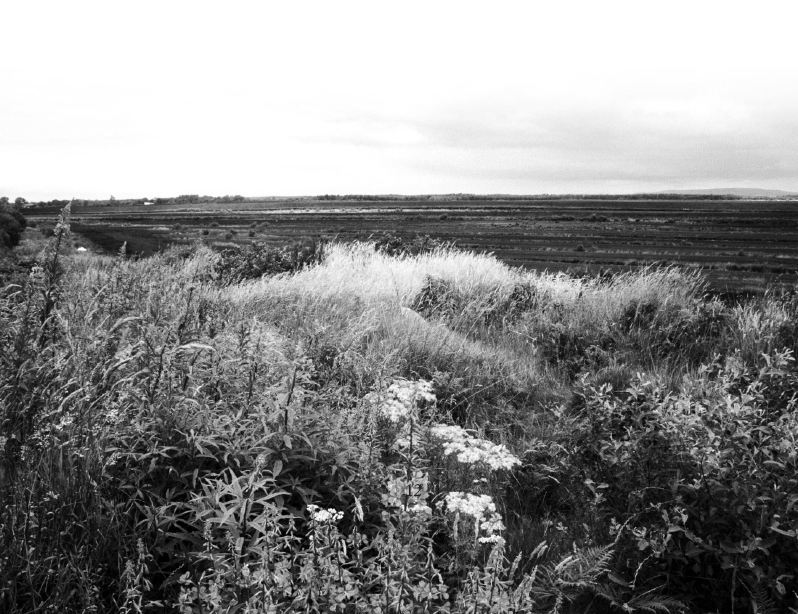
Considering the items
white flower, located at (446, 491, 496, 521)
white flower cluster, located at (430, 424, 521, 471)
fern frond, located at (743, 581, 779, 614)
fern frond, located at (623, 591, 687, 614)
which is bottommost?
fern frond, located at (623, 591, 687, 614)

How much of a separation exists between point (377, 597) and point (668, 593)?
1.92 meters

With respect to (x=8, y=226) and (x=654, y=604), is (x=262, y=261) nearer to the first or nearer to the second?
(x=654, y=604)

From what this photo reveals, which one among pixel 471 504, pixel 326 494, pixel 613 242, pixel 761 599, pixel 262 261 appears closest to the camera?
pixel 761 599

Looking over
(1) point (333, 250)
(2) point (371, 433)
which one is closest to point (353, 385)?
(2) point (371, 433)

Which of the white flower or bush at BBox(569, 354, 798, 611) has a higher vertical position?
the white flower

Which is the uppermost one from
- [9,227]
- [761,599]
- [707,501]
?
[9,227]

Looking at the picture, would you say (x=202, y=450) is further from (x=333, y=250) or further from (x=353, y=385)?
(x=333, y=250)

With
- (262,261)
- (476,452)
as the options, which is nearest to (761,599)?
(476,452)

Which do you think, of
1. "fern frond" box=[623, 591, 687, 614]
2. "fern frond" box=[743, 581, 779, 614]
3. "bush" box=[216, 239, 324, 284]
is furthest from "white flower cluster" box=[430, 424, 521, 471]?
"bush" box=[216, 239, 324, 284]

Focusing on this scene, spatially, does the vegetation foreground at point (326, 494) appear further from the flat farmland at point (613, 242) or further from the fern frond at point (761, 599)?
the flat farmland at point (613, 242)

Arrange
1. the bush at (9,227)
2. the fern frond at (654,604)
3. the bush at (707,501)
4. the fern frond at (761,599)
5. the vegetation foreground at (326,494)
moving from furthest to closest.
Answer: the bush at (9,227), the bush at (707,501), the fern frond at (654,604), the fern frond at (761,599), the vegetation foreground at (326,494)

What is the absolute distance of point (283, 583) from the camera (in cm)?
186

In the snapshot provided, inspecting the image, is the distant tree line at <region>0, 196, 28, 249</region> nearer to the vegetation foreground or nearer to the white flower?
the vegetation foreground

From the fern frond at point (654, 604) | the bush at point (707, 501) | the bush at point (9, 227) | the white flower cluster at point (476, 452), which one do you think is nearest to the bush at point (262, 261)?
→ the white flower cluster at point (476, 452)
